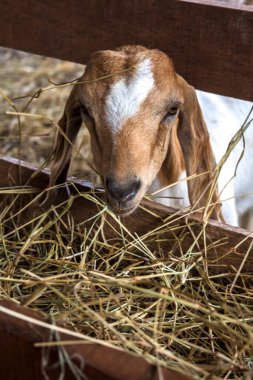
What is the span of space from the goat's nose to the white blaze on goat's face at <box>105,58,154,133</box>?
225mm

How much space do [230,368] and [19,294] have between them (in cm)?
89

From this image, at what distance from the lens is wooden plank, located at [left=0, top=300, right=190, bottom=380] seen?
4.70 feet

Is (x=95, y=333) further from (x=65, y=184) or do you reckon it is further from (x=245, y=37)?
(x=245, y=37)

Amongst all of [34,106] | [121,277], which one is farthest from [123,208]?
[34,106]

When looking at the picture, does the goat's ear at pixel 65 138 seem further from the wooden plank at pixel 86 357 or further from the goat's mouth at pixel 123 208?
the wooden plank at pixel 86 357

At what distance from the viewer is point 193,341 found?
231 centimetres

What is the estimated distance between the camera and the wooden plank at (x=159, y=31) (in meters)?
2.98

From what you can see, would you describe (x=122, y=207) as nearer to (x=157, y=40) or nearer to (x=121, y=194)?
(x=121, y=194)

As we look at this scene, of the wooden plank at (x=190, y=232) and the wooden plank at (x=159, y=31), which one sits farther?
the wooden plank at (x=159, y=31)

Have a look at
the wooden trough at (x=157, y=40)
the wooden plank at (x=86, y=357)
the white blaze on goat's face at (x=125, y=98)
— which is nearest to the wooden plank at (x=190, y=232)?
the wooden trough at (x=157, y=40)

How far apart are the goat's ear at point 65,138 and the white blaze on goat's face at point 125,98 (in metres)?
0.23

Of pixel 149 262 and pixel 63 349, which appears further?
pixel 149 262

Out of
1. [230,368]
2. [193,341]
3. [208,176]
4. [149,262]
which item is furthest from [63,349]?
[208,176]

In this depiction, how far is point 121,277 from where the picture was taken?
2.48 m
